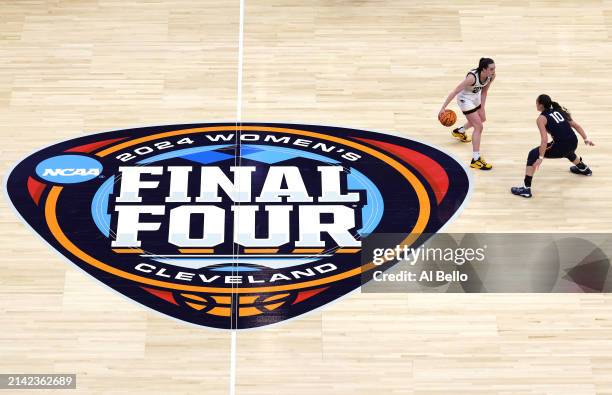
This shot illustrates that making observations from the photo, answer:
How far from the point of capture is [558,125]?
1032 centimetres

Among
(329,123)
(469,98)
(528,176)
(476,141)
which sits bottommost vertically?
(528,176)

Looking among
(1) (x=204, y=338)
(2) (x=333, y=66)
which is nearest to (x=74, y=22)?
(2) (x=333, y=66)

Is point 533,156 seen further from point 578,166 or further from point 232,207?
point 232,207

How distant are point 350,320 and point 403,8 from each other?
4862mm

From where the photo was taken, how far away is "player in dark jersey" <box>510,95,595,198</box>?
10.3 m

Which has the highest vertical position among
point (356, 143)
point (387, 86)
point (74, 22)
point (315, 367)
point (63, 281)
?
point (74, 22)

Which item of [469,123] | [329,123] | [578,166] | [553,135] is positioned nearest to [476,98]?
[469,123]

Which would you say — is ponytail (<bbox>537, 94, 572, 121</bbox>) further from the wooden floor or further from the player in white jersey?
the wooden floor

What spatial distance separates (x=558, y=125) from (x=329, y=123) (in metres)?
2.59

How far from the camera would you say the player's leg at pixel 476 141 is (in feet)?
35.5

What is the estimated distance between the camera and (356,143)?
36.4 feet

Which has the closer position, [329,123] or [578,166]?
[578,166]

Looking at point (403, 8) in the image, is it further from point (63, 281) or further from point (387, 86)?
point (63, 281)

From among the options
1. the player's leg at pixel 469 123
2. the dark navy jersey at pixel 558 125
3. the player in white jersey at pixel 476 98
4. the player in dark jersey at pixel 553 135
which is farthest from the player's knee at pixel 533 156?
the player's leg at pixel 469 123
